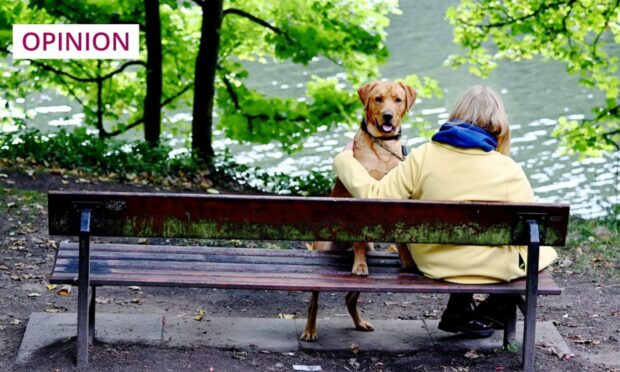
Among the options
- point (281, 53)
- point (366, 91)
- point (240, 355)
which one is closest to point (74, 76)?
point (281, 53)

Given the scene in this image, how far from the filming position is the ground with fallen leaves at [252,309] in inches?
185

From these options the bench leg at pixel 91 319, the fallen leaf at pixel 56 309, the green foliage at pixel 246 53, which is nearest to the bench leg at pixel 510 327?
the bench leg at pixel 91 319

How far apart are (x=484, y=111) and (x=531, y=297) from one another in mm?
956

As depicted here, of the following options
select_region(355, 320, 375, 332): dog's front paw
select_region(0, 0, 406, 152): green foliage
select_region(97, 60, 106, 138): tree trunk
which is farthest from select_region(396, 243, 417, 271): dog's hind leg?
select_region(97, 60, 106, 138): tree trunk

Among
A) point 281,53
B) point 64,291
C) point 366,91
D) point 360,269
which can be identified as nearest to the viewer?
point 360,269

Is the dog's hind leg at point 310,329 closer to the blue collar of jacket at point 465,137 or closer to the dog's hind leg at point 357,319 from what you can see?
the dog's hind leg at point 357,319

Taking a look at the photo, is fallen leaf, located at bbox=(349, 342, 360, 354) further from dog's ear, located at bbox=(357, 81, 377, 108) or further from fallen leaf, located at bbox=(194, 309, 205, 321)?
dog's ear, located at bbox=(357, 81, 377, 108)

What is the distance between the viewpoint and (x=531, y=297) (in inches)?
179

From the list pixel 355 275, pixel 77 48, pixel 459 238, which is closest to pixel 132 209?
pixel 355 275

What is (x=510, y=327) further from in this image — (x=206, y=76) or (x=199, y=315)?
(x=206, y=76)

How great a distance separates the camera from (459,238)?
451 cm

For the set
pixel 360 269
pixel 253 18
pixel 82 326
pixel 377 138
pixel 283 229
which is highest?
pixel 253 18

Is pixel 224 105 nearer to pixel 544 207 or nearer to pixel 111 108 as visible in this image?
pixel 111 108

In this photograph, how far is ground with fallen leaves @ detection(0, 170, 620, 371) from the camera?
470cm
